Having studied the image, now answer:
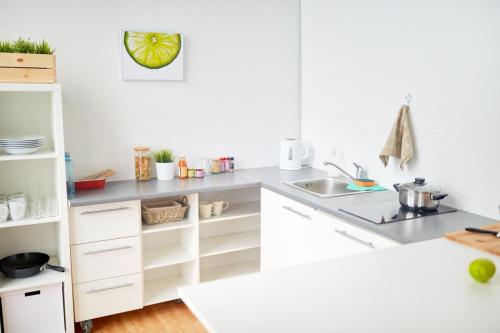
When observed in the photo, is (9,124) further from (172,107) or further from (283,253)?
(283,253)

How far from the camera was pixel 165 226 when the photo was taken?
317cm

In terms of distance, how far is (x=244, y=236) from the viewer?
3686 mm

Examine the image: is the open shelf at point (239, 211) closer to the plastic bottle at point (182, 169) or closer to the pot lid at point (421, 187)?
the plastic bottle at point (182, 169)

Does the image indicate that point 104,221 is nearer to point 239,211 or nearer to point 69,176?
point 69,176

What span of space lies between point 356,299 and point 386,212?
A: 120cm

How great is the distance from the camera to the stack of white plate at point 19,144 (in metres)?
2.68

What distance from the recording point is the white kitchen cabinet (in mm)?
2469

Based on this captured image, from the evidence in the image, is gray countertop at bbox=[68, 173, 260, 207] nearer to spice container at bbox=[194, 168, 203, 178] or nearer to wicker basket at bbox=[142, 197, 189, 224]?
spice container at bbox=[194, 168, 203, 178]

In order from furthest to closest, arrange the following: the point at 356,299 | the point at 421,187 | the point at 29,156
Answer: the point at 29,156 < the point at 421,187 < the point at 356,299

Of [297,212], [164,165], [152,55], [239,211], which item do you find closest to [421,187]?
[297,212]

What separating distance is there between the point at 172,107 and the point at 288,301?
7.55 feet

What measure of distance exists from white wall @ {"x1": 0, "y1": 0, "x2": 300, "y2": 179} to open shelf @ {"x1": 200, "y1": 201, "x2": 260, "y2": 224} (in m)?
0.31

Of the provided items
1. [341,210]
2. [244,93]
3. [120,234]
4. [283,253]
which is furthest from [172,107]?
[341,210]

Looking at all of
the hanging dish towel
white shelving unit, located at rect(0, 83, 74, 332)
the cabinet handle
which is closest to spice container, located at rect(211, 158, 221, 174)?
the cabinet handle
